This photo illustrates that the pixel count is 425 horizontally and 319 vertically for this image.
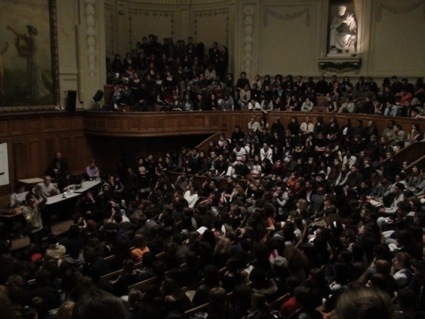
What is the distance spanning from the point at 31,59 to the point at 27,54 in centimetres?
20

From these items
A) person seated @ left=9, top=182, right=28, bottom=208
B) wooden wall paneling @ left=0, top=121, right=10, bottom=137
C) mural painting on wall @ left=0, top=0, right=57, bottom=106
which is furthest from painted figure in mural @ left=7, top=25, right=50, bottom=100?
person seated @ left=9, top=182, right=28, bottom=208

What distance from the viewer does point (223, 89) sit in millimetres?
17703

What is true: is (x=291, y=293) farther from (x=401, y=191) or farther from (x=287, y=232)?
(x=401, y=191)

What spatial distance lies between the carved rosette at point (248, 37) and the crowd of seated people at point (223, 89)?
670 millimetres

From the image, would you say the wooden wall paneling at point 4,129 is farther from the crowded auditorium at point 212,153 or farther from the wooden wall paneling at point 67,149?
the wooden wall paneling at point 67,149

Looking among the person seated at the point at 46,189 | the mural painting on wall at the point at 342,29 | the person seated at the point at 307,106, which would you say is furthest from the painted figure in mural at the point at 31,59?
the mural painting on wall at the point at 342,29

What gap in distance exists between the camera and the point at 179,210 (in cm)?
980

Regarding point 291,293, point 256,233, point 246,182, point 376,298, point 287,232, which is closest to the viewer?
point 376,298

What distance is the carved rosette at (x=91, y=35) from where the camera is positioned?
16547mm

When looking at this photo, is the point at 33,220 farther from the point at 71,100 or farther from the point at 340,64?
the point at 340,64

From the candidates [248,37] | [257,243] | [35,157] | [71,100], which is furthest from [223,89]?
[257,243]

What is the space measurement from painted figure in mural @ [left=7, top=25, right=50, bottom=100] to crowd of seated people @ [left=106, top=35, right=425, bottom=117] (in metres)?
2.46

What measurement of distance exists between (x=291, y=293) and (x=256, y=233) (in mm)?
2432

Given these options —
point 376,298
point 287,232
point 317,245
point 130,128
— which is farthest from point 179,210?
point 376,298
